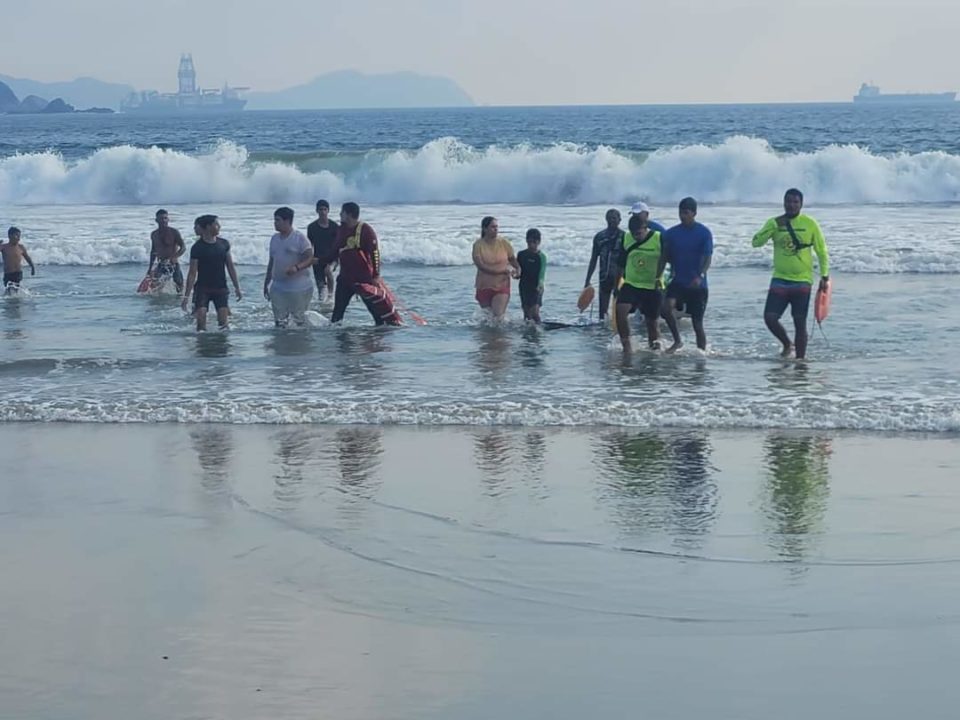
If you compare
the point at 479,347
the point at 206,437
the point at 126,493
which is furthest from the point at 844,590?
the point at 479,347

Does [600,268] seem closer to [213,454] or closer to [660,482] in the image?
[213,454]

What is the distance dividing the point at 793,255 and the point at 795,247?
85 mm

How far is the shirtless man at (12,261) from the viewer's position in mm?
20016

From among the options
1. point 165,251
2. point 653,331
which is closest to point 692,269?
point 653,331

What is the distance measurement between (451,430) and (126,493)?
9.11ft

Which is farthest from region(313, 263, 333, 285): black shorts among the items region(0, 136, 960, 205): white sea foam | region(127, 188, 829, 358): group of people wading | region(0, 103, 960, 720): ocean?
region(0, 136, 960, 205): white sea foam

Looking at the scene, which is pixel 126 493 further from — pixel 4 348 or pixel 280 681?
pixel 4 348

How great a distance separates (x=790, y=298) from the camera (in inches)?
512

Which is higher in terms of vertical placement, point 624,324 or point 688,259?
point 688,259

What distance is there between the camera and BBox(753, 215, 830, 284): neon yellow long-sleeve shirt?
503 inches

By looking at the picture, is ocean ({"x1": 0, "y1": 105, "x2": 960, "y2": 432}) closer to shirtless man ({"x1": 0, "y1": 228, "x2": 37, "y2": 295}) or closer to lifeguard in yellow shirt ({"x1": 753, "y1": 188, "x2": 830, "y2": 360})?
shirtless man ({"x1": 0, "y1": 228, "x2": 37, "y2": 295})

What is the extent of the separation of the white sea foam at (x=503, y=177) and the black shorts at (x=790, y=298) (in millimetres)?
24092

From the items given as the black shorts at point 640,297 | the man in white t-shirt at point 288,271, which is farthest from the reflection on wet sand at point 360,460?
the man in white t-shirt at point 288,271

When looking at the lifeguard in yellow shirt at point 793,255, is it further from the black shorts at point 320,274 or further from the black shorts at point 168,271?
the black shorts at point 168,271
